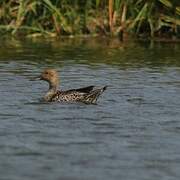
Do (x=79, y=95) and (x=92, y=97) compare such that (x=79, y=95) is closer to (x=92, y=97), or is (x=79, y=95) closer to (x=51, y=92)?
(x=92, y=97)

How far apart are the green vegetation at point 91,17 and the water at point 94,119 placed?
7.36 ft

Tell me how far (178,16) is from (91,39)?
2.39 metres

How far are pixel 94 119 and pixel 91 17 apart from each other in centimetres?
1142

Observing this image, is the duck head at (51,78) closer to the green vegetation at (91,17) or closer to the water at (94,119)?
the water at (94,119)

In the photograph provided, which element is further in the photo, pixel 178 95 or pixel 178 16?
pixel 178 16

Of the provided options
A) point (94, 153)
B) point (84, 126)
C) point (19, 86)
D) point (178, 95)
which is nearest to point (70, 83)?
point (19, 86)

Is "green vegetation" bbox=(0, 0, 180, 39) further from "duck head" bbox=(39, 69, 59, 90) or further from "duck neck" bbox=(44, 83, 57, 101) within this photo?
"duck neck" bbox=(44, 83, 57, 101)

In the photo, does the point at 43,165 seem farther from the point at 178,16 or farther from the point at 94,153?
the point at 178,16

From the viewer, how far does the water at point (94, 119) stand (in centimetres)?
980

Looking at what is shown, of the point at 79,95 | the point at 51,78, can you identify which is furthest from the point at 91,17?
the point at 79,95

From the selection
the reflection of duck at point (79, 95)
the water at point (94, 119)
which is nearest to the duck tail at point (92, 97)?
the reflection of duck at point (79, 95)

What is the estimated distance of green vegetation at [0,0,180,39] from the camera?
76.8ft

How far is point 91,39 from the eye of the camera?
2397cm

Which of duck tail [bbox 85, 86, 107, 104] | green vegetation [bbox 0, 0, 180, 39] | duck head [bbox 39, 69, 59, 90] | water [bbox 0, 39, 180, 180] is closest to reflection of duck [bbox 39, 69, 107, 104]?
duck tail [bbox 85, 86, 107, 104]
